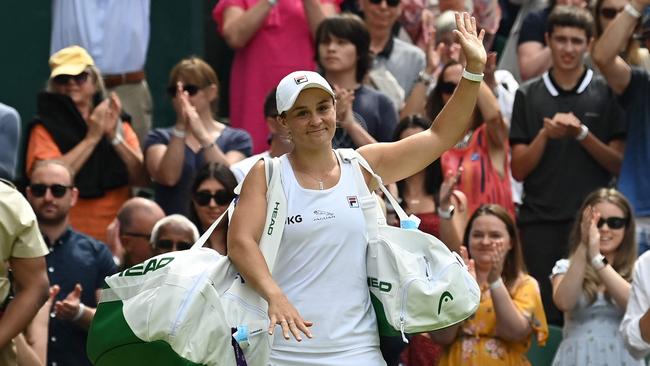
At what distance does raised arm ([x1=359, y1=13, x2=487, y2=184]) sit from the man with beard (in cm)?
264

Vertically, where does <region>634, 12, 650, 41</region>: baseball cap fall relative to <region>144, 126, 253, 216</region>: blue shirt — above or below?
above

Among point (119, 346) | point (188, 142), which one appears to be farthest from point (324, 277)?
point (188, 142)

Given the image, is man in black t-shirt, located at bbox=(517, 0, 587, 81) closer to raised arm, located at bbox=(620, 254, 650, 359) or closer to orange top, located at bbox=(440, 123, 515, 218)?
orange top, located at bbox=(440, 123, 515, 218)

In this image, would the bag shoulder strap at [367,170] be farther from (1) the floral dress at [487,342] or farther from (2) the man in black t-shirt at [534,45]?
(2) the man in black t-shirt at [534,45]

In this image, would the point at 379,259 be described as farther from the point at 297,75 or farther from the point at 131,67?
the point at 131,67

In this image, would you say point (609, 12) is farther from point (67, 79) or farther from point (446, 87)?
point (67, 79)

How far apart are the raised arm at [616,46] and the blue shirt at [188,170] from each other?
88.1 inches

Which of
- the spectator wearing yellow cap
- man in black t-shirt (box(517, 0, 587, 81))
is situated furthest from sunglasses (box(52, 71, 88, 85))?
man in black t-shirt (box(517, 0, 587, 81))

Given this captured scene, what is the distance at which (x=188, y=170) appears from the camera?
32.8ft

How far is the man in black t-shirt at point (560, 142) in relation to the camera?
9867mm

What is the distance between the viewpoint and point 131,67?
11.4m

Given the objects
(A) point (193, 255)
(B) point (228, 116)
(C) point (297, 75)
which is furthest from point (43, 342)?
(B) point (228, 116)

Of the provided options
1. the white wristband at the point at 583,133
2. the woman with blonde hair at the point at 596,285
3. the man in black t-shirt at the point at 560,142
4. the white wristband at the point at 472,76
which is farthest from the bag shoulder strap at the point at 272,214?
the white wristband at the point at 583,133

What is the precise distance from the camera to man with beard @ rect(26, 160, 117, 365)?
8.81m
